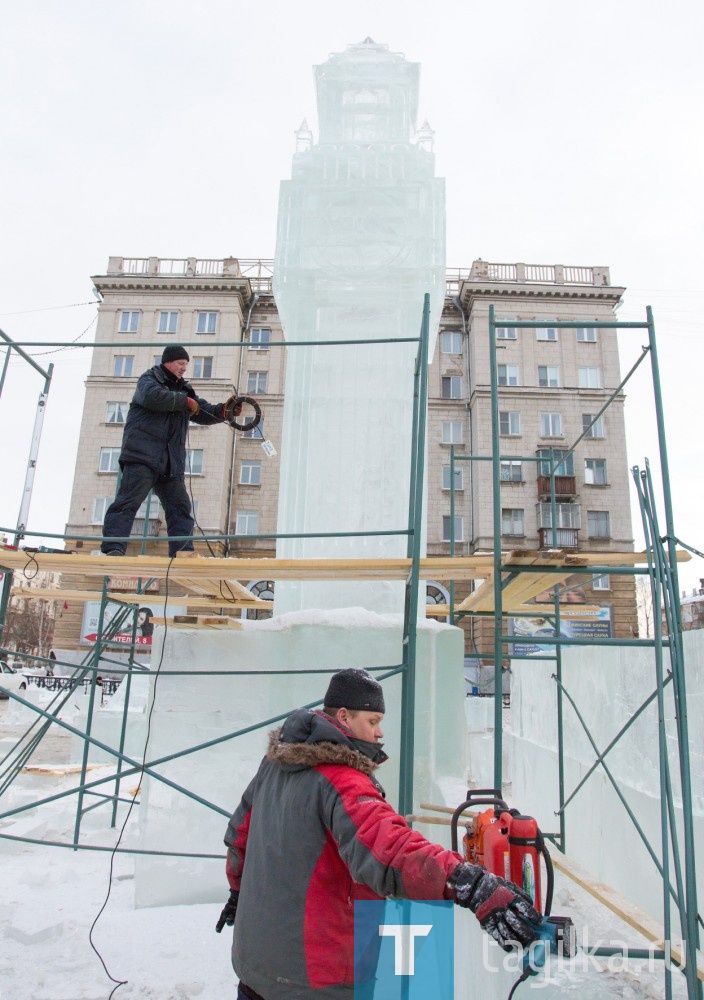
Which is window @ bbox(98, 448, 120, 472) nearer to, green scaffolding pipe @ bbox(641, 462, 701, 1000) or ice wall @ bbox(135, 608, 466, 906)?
ice wall @ bbox(135, 608, 466, 906)

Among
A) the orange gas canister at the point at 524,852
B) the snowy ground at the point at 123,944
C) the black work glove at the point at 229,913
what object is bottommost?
the snowy ground at the point at 123,944

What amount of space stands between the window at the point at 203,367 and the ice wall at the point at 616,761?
901 inches

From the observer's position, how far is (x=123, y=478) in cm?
468

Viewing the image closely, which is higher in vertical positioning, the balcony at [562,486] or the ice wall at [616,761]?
the balcony at [562,486]

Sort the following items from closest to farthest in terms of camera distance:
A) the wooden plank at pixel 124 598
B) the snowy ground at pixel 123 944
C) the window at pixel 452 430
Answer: the snowy ground at pixel 123 944, the wooden plank at pixel 124 598, the window at pixel 452 430

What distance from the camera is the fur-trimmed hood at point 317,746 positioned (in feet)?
6.29

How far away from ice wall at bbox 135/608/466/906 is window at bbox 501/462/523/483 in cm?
2198

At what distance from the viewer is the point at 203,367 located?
2770cm

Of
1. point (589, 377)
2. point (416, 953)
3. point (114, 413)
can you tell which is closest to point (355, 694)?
point (416, 953)

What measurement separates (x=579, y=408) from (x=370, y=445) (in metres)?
24.2

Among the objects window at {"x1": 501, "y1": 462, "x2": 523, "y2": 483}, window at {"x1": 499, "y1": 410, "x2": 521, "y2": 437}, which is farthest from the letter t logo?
window at {"x1": 499, "y1": 410, "x2": 521, "y2": 437}

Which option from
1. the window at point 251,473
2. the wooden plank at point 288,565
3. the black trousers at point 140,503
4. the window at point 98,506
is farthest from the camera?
the window at point 251,473

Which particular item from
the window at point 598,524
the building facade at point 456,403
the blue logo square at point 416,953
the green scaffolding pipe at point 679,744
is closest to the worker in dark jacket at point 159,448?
the blue logo square at point 416,953

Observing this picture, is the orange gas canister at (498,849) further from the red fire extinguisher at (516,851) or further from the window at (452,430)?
the window at (452,430)
